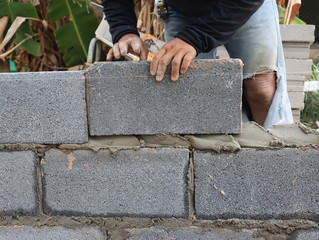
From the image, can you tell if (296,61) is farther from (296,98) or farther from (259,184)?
(259,184)

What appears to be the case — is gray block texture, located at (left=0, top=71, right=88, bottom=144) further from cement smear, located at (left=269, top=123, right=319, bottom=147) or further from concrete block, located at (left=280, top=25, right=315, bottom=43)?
concrete block, located at (left=280, top=25, right=315, bottom=43)

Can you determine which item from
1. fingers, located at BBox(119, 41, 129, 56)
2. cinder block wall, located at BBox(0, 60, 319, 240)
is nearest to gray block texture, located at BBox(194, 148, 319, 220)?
cinder block wall, located at BBox(0, 60, 319, 240)

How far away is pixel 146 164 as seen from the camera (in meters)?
1.79

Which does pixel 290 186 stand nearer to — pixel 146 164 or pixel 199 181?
pixel 199 181

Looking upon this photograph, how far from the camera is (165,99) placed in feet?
5.66

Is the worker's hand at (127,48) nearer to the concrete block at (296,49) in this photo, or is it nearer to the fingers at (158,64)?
the fingers at (158,64)

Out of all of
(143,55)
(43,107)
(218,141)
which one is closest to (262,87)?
(218,141)

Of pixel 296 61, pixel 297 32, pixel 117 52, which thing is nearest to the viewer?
A: pixel 117 52

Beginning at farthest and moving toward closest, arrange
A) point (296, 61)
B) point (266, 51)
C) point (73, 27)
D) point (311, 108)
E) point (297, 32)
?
point (311, 108) < point (73, 27) < point (296, 61) < point (297, 32) < point (266, 51)

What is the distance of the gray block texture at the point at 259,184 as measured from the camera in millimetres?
1766

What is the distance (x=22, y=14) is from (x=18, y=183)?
6.07 feet

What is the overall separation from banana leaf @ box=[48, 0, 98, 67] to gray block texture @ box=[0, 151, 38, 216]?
1.89 metres

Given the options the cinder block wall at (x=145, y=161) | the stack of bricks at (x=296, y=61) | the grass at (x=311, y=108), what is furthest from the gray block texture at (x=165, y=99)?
the grass at (x=311, y=108)

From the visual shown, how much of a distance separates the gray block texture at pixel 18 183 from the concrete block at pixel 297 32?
2240 mm
